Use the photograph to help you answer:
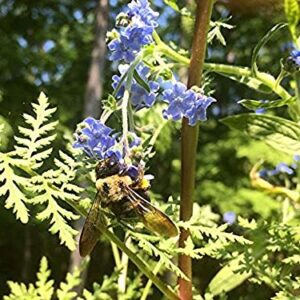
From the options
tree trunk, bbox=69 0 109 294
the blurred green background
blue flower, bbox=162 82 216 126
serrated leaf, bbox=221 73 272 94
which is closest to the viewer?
blue flower, bbox=162 82 216 126

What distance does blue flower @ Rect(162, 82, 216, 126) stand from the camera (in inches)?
30.0

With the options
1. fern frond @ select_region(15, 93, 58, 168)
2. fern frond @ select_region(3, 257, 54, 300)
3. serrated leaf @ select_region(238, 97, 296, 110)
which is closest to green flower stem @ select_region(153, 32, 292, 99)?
serrated leaf @ select_region(238, 97, 296, 110)

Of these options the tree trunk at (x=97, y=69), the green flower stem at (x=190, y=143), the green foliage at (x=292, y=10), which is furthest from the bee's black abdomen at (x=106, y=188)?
the tree trunk at (x=97, y=69)

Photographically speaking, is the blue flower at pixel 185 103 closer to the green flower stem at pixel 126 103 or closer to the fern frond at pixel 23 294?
the green flower stem at pixel 126 103

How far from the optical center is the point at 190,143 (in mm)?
787

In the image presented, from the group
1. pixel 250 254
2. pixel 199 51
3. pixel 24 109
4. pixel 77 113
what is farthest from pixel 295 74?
pixel 77 113

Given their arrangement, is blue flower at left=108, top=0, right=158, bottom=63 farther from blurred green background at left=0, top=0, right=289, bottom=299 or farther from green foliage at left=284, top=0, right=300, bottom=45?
blurred green background at left=0, top=0, right=289, bottom=299

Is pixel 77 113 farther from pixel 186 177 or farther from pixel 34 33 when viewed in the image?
pixel 186 177

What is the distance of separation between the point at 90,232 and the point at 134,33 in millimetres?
191

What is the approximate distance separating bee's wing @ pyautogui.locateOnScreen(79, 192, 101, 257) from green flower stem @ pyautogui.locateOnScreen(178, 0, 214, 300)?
100 millimetres

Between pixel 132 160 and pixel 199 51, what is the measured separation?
0.44 ft

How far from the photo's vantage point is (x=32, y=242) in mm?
4562

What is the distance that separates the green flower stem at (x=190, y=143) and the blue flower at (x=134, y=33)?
44mm

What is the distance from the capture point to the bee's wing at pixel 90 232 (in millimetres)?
718
